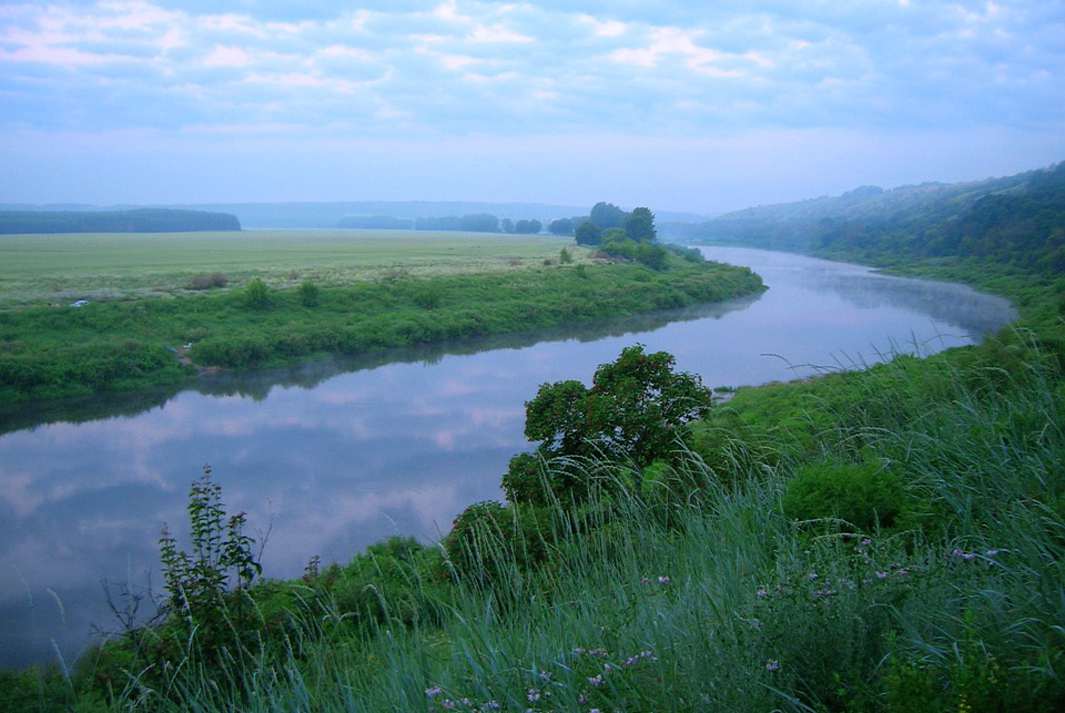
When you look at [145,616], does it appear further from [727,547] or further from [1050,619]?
[1050,619]

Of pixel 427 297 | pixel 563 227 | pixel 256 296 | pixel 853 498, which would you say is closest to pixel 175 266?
pixel 256 296

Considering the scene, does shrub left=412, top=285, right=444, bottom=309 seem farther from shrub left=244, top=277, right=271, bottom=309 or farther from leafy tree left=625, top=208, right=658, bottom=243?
leafy tree left=625, top=208, right=658, bottom=243

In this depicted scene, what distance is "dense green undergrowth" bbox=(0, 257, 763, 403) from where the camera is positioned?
24.8m

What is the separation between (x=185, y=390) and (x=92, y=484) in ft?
26.9

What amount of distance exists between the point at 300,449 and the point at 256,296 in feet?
50.6

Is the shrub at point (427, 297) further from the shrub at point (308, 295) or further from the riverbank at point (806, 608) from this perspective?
the riverbank at point (806, 608)

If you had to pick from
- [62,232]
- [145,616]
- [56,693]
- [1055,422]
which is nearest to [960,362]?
[1055,422]

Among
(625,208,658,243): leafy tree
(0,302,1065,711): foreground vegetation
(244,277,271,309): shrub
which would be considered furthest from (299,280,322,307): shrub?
(625,208,658,243): leafy tree

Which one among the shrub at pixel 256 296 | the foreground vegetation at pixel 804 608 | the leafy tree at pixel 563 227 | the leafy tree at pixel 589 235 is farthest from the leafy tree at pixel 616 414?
the leafy tree at pixel 563 227

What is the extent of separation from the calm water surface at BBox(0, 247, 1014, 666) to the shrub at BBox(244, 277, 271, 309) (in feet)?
19.6

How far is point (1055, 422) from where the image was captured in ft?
12.5

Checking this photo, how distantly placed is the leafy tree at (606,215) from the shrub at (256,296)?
65.2m

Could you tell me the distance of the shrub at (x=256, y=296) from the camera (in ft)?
108

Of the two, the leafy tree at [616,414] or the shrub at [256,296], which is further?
the shrub at [256,296]
